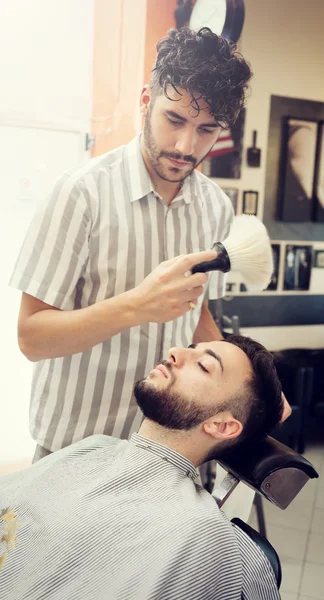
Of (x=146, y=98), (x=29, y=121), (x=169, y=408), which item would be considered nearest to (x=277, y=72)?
(x=29, y=121)

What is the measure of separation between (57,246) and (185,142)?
1.49 ft

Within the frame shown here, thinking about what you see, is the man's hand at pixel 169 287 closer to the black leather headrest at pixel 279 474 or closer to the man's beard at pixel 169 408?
the man's beard at pixel 169 408

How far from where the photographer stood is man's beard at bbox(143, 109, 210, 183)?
57.7 inches

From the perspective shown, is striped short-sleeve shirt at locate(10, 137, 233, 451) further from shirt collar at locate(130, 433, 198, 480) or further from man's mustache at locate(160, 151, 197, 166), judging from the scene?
shirt collar at locate(130, 433, 198, 480)

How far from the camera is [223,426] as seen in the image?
55.1 inches

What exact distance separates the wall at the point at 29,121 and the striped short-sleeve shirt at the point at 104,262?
117 cm

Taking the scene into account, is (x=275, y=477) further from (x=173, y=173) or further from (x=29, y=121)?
(x=29, y=121)

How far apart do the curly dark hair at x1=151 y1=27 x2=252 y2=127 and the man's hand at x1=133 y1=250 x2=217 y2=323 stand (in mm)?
485

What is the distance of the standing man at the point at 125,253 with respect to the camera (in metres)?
1.31

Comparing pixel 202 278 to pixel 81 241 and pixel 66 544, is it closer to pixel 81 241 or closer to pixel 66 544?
pixel 81 241

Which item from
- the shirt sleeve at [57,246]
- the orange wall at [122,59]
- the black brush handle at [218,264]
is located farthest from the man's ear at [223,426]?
the orange wall at [122,59]

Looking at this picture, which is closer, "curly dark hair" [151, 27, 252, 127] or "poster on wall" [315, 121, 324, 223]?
"curly dark hair" [151, 27, 252, 127]

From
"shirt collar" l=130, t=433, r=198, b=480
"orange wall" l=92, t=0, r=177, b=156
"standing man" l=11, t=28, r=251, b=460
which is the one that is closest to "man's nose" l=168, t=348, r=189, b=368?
"standing man" l=11, t=28, r=251, b=460

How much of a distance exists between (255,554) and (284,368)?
7.13 feet
